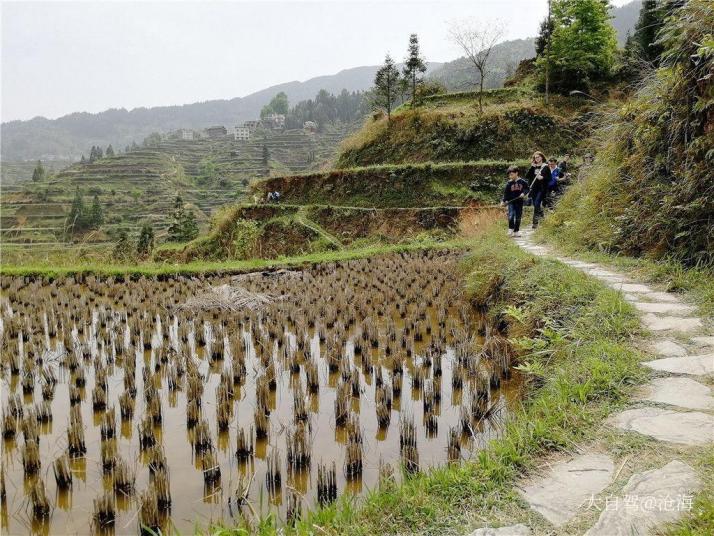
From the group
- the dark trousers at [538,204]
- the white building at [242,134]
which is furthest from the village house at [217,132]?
the dark trousers at [538,204]

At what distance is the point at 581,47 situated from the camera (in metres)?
26.9

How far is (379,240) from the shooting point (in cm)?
1944

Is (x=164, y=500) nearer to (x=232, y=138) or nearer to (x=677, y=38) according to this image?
(x=677, y=38)

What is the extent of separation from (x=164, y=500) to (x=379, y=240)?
56.8ft

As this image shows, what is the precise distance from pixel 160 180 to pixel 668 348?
71694 mm

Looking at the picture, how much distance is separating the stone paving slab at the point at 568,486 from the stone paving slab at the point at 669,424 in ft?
0.95

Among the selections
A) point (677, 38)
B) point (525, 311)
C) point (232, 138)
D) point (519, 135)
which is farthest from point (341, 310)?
point (232, 138)

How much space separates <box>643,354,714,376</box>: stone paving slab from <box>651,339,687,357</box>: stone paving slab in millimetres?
70

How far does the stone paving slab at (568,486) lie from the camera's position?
1.75 meters

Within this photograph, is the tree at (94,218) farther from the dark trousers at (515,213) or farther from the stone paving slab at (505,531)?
the stone paving slab at (505,531)

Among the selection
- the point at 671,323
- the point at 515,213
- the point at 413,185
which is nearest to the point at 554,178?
the point at 515,213

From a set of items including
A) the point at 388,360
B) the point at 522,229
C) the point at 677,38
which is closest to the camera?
the point at 388,360

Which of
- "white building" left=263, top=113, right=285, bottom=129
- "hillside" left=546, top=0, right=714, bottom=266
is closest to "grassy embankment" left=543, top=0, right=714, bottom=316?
"hillside" left=546, top=0, right=714, bottom=266

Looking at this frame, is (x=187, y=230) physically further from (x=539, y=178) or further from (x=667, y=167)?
(x=667, y=167)
